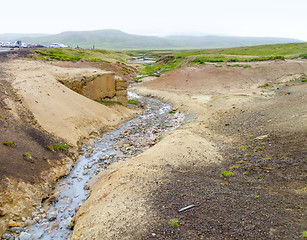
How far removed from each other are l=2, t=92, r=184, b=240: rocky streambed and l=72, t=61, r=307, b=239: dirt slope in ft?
3.66

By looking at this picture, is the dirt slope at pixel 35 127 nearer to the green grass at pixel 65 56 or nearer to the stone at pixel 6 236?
the stone at pixel 6 236

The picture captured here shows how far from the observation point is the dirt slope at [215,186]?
365 inches

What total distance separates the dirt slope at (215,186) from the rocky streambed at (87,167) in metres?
1.11

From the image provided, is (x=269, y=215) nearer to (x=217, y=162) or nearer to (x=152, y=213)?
(x=152, y=213)

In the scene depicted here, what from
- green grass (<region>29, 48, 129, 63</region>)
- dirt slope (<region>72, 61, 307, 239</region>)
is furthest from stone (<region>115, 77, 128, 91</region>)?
green grass (<region>29, 48, 129, 63</region>)

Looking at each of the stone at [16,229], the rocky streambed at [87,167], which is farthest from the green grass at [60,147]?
the stone at [16,229]

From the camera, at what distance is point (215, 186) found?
40.4ft

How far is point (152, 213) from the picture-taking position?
1047 cm

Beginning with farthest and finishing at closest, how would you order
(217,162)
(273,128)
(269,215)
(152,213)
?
(273,128) < (217,162) < (152,213) < (269,215)

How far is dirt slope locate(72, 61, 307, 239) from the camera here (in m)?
9.28

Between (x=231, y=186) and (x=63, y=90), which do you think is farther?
(x=63, y=90)

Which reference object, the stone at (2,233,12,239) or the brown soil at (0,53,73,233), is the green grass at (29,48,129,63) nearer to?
the brown soil at (0,53,73,233)

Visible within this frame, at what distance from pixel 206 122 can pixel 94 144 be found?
40.9 ft

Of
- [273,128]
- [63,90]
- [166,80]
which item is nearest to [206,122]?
[273,128]
